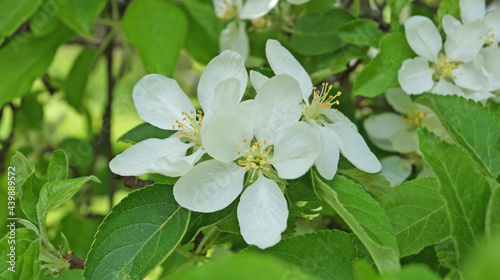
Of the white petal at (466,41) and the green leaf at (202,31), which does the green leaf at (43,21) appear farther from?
the white petal at (466,41)

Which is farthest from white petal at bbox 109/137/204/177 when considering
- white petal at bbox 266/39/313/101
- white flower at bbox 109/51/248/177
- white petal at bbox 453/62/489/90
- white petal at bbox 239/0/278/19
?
white petal at bbox 453/62/489/90

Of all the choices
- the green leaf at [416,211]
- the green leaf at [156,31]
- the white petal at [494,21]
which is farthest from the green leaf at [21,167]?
the white petal at [494,21]

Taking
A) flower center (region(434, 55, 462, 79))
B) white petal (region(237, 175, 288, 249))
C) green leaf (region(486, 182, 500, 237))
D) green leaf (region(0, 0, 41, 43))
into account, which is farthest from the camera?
green leaf (region(0, 0, 41, 43))

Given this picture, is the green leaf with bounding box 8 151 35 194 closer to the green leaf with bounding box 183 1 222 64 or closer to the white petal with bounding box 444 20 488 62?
the green leaf with bounding box 183 1 222 64

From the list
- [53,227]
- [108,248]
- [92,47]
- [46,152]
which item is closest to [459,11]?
[108,248]

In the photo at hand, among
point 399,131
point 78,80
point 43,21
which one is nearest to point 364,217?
point 399,131

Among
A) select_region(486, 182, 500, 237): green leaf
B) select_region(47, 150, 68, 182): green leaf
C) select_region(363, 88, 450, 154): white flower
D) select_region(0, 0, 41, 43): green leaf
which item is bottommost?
select_region(363, 88, 450, 154): white flower

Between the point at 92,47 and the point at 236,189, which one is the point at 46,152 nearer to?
the point at 92,47
